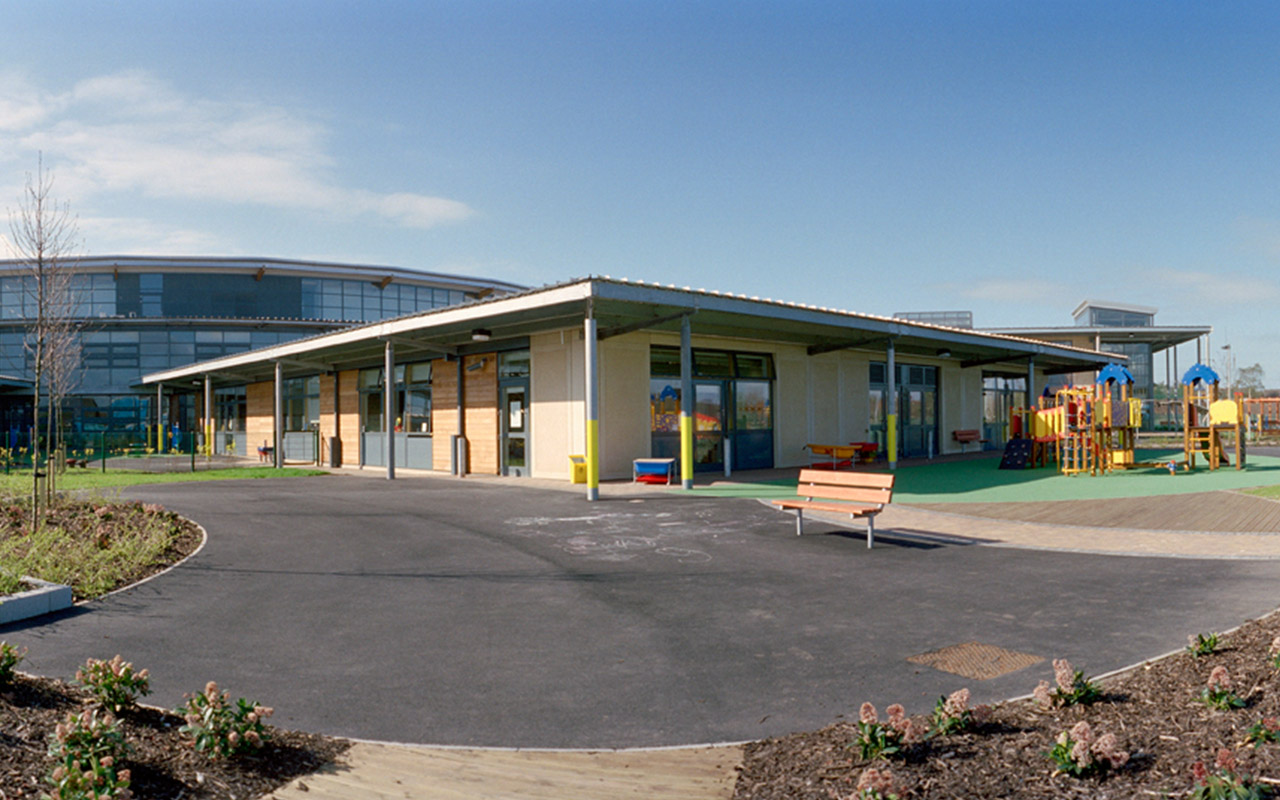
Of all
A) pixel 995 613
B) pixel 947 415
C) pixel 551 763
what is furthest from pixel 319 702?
pixel 947 415

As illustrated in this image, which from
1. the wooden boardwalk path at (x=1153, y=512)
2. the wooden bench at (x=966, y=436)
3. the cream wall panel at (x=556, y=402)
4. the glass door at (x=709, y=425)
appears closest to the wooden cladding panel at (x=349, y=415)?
the cream wall panel at (x=556, y=402)

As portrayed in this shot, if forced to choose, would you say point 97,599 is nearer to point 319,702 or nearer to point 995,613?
point 319,702

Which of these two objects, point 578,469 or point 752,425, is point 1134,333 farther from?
point 578,469

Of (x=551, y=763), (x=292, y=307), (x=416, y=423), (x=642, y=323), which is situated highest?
(x=292, y=307)

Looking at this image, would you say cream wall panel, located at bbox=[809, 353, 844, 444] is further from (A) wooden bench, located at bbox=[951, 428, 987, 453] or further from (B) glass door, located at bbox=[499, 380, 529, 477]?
(B) glass door, located at bbox=[499, 380, 529, 477]

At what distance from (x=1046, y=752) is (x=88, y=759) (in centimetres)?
417

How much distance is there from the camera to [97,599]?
24.1 ft

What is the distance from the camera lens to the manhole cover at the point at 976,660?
5.17 meters

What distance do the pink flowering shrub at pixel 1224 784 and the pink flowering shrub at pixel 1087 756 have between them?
28 centimetres

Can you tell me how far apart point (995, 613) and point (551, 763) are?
439cm

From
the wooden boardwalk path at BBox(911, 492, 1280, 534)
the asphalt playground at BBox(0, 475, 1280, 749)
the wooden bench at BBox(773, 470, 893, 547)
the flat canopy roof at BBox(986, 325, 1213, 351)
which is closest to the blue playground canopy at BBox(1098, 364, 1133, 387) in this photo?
the wooden boardwalk path at BBox(911, 492, 1280, 534)

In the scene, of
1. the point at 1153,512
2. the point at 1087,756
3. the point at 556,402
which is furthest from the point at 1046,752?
the point at 556,402

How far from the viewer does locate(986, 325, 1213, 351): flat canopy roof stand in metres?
47.4

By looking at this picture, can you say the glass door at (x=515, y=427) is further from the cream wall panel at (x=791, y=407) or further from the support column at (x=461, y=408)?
the cream wall panel at (x=791, y=407)
